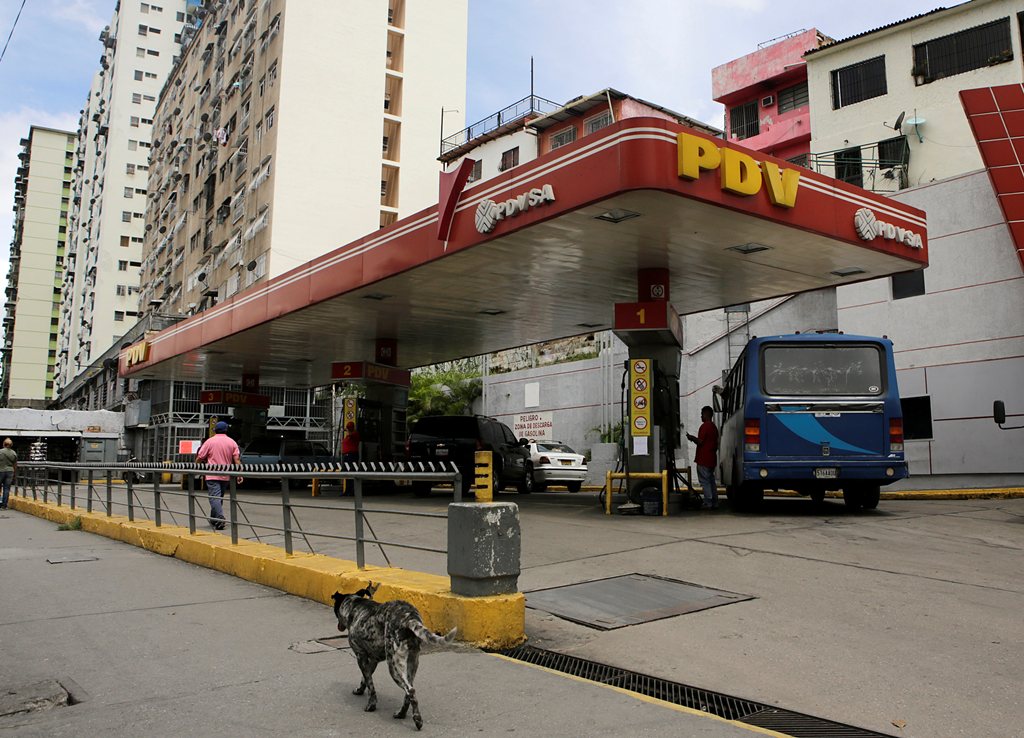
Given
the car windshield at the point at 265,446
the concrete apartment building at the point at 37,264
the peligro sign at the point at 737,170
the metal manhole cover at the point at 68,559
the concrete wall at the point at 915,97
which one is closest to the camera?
the metal manhole cover at the point at 68,559

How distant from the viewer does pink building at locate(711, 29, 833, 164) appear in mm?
36875

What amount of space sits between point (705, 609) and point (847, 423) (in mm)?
6853

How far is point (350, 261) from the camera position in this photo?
16969mm

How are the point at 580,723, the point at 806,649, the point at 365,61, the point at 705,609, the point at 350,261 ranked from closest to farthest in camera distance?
the point at 580,723 < the point at 806,649 < the point at 705,609 < the point at 350,261 < the point at 365,61

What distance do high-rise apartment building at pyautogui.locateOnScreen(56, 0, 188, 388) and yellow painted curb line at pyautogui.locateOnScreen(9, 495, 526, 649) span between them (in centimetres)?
6937

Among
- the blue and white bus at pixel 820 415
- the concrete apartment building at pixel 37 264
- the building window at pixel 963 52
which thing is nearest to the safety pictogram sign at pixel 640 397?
the blue and white bus at pixel 820 415

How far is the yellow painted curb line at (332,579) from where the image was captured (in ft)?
17.7

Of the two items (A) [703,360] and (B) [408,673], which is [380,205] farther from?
(B) [408,673]

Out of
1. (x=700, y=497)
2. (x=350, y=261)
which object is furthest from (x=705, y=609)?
(x=350, y=261)

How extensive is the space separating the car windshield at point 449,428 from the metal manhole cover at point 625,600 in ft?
37.7

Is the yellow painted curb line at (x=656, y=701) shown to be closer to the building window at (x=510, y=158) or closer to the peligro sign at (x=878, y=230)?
the peligro sign at (x=878, y=230)

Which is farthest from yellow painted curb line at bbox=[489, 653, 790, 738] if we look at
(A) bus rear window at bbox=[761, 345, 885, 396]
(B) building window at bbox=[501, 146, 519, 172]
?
→ (B) building window at bbox=[501, 146, 519, 172]

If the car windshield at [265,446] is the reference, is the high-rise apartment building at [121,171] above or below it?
above

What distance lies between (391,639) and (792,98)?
38.7m
